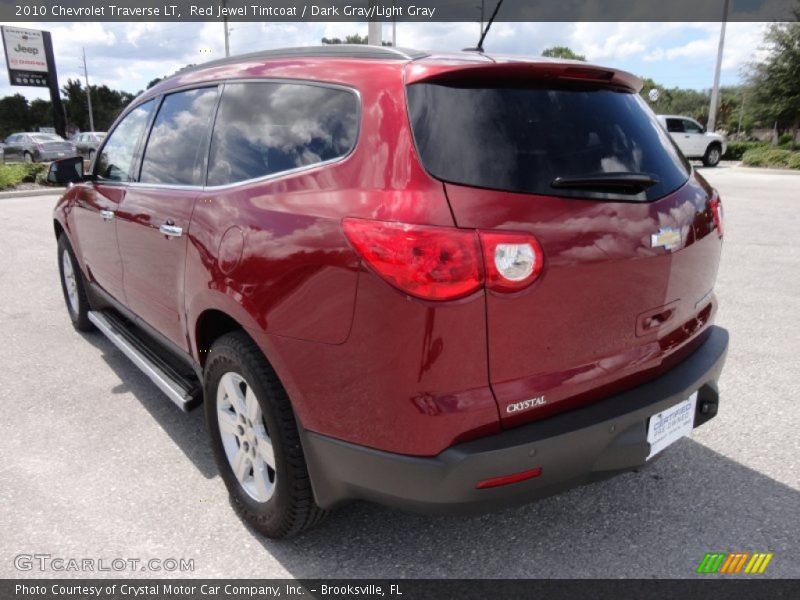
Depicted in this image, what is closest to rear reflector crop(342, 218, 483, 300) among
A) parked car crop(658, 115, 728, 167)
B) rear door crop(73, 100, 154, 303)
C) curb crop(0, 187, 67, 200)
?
rear door crop(73, 100, 154, 303)

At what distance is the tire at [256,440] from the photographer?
219 cm

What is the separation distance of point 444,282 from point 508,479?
633 mm

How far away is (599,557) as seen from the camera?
2369 mm

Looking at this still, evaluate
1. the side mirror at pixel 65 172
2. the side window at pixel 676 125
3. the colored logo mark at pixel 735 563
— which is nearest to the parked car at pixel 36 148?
the side window at pixel 676 125

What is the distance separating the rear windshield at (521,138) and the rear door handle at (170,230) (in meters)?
1.32

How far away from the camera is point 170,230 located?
9.25 feet

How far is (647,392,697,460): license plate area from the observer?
216 centimetres

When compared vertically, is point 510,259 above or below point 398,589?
above

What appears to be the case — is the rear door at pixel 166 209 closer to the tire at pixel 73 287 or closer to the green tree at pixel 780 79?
Result: the tire at pixel 73 287

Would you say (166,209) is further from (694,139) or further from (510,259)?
(694,139)

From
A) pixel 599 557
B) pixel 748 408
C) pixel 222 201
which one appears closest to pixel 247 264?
pixel 222 201

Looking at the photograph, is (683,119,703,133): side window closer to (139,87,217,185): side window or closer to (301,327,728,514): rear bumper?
(139,87,217,185): side window

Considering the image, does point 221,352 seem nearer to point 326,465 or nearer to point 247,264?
point 247,264

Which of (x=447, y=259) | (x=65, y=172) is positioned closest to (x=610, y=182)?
(x=447, y=259)
